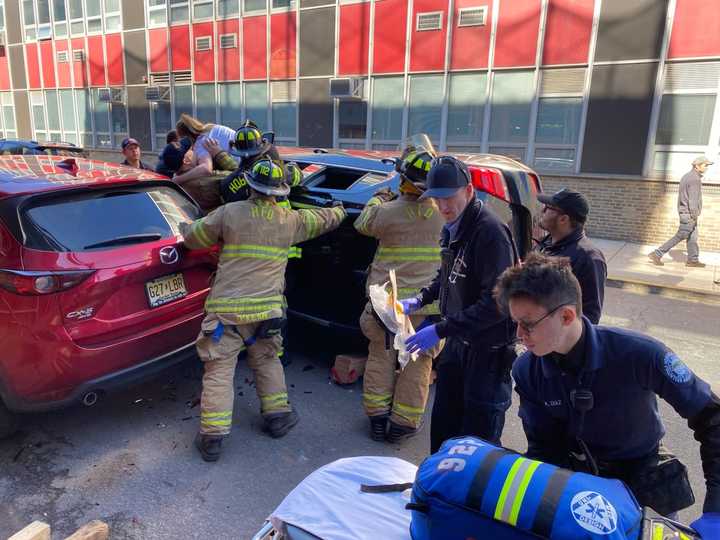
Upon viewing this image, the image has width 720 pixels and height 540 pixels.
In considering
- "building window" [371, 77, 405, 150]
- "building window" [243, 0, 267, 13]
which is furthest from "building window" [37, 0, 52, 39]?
"building window" [371, 77, 405, 150]

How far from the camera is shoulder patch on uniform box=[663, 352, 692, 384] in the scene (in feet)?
5.18

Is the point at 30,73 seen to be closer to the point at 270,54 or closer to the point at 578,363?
the point at 270,54

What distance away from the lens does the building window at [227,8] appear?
50.5 feet

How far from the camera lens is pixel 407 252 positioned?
353cm

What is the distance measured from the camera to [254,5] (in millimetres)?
15000

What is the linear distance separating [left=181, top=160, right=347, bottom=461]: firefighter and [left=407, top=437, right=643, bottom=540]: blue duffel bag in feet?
7.06

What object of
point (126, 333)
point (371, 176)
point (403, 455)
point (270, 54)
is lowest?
point (403, 455)

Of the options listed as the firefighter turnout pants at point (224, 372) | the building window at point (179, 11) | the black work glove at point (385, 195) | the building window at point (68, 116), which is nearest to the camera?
the firefighter turnout pants at point (224, 372)

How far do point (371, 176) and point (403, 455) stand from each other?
2283 millimetres

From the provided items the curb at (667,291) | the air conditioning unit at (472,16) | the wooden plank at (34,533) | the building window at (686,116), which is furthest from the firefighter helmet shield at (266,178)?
the air conditioning unit at (472,16)

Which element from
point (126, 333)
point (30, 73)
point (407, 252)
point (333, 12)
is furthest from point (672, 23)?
point (30, 73)

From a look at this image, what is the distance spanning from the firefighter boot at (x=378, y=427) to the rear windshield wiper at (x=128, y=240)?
1.89 metres

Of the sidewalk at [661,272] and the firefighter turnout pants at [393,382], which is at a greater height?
the firefighter turnout pants at [393,382]

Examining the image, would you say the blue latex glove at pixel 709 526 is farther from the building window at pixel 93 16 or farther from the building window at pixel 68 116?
the building window at pixel 68 116
